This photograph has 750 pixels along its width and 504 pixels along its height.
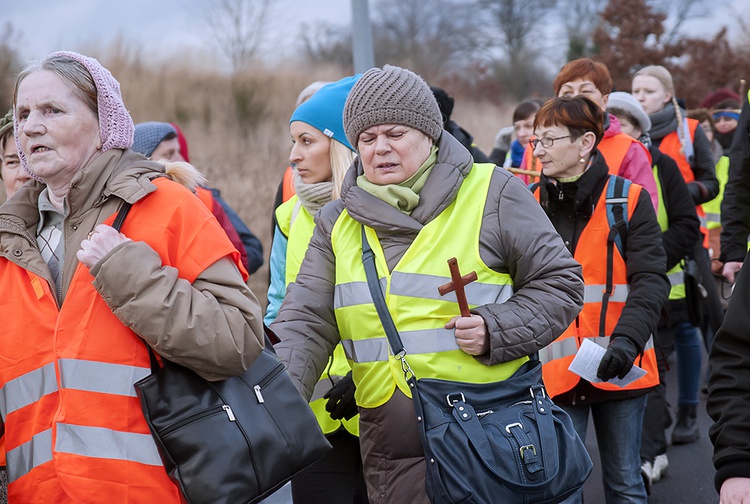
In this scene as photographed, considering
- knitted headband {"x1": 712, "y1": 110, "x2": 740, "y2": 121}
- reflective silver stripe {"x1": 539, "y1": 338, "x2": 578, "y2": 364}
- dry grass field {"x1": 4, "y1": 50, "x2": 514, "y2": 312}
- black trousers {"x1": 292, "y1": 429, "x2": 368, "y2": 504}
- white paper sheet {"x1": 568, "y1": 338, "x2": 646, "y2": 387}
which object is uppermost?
white paper sheet {"x1": 568, "y1": 338, "x2": 646, "y2": 387}

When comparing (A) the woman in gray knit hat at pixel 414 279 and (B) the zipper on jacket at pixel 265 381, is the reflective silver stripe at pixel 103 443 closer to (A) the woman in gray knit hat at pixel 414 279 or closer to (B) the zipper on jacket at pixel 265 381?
(B) the zipper on jacket at pixel 265 381

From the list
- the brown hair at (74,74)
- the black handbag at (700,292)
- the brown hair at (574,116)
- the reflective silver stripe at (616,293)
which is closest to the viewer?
the brown hair at (74,74)

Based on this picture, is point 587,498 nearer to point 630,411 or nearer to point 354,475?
point 630,411

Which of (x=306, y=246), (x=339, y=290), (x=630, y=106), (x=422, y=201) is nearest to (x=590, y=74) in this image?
(x=630, y=106)

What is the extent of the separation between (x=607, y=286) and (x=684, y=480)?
2.25 metres

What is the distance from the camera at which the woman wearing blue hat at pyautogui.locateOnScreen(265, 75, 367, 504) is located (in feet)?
13.6

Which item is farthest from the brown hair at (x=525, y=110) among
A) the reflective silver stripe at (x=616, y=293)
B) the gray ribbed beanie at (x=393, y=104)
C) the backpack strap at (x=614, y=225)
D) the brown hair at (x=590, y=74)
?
the gray ribbed beanie at (x=393, y=104)

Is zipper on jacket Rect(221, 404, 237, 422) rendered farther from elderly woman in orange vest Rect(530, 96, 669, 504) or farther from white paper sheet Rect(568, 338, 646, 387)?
elderly woman in orange vest Rect(530, 96, 669, 504)

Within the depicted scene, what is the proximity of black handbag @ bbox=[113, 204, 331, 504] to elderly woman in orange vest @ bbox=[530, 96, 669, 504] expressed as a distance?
2085 mm

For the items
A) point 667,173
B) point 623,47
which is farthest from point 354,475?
point 623,47

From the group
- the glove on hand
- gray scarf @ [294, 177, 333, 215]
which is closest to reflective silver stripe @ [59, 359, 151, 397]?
gray scarf @ [294, 177, 333, 215]

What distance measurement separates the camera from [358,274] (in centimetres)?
338

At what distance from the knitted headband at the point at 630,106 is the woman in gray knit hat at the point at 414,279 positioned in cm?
340

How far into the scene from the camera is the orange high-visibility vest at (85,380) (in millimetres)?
2777
